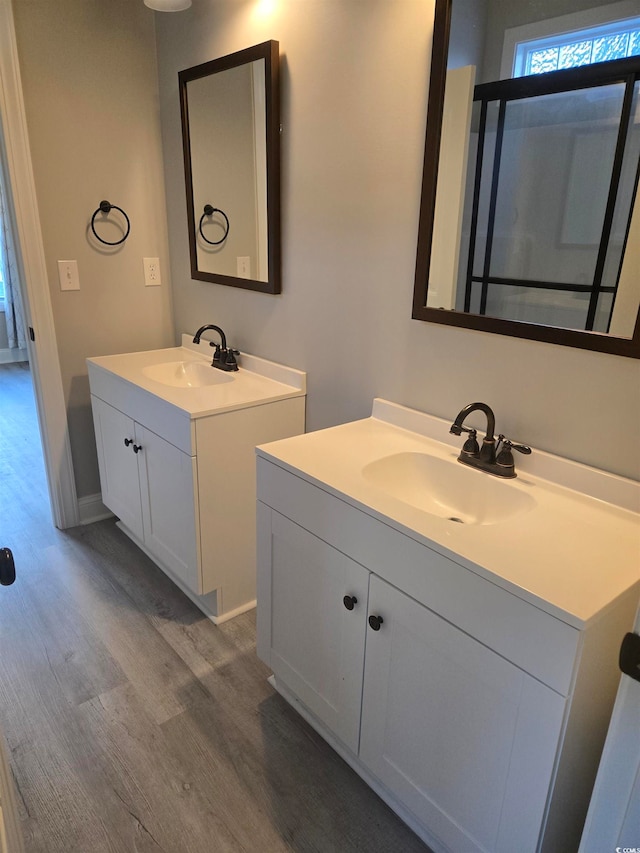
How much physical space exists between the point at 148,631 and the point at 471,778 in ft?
4.33

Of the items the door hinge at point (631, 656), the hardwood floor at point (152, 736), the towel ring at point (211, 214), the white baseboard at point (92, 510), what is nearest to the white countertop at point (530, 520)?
the door hinge at point (631, 656)

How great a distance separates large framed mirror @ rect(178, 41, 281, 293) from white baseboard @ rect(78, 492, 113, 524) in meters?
1.21

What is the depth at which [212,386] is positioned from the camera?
2184mm

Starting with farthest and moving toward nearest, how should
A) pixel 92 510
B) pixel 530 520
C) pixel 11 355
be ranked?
pixel 11 355
pixel 92 510
pixel 530 520

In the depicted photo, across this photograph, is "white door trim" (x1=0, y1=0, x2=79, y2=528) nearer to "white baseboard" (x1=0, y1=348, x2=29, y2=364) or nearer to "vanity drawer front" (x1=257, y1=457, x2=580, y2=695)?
"vanity drawer front" (x1=257, y1=457, x2=580, y2=695)

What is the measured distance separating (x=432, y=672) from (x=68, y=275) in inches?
86.4

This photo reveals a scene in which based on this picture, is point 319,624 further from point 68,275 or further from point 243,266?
point 68,275

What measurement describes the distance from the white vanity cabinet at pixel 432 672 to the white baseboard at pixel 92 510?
4.87 ft

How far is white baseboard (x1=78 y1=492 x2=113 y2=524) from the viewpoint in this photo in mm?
2830

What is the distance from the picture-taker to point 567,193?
4.22 ft

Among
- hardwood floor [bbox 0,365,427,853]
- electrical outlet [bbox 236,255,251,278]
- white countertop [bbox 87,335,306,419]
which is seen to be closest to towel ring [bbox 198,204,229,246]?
A: electrical outlet [bbox 236,255,251,278]

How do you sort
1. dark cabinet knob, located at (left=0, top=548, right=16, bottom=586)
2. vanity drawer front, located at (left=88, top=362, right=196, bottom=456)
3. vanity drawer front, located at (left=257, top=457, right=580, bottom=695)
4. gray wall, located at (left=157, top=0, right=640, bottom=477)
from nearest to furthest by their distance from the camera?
dark cabinet knob, located at (left=0, top=548, right=16, bottom=586), vanity drawer front, located at (left=257, top=457, right=580, bottom=695), gray wall, located at (left=157, top=0, right=640, bottom=477), vanity drawer front, located at (left=88, top=362, right=196, bottom=456)

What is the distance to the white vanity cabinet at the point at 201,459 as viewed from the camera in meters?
1.96

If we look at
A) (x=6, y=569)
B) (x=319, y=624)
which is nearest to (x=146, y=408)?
(x=319, y=624)
